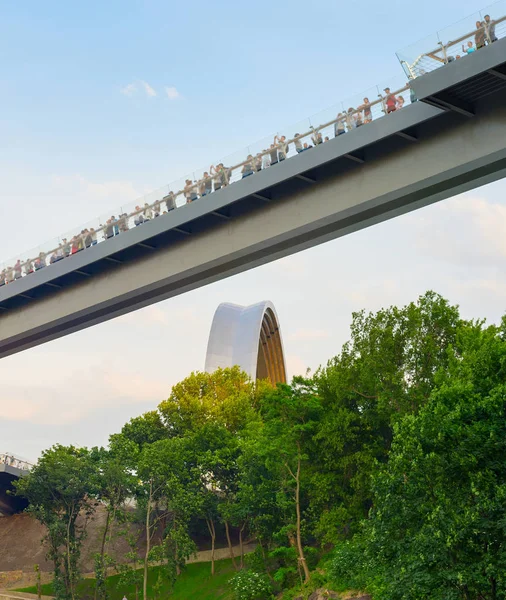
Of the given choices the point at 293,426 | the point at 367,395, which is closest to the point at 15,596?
the point at 293,426

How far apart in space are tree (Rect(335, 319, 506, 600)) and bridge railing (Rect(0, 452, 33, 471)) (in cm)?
4393

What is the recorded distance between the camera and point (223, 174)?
22.9 metres

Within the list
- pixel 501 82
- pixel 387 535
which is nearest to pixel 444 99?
pixel 501 82

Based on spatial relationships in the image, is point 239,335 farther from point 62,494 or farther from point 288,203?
point 288,203

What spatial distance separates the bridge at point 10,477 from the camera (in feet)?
188

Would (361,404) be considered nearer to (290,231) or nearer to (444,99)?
(290,231)

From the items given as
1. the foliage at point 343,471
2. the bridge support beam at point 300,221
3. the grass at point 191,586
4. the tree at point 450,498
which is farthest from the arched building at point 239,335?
the tree at point 450,498

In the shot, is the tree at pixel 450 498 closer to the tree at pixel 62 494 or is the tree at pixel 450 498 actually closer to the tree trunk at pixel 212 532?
the tree trunk at pixel 212 532

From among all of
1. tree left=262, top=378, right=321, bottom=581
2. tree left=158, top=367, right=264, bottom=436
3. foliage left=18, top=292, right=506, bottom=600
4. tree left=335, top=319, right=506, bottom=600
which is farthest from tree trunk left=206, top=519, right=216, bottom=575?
tree left=335, top=319, right=506, bottom=600

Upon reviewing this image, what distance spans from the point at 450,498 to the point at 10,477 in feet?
158

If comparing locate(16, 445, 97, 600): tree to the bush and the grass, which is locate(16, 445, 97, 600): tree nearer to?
the grass

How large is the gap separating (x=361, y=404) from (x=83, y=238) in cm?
1368

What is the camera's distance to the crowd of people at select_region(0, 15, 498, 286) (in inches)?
735

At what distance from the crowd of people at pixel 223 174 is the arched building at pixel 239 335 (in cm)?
3828
